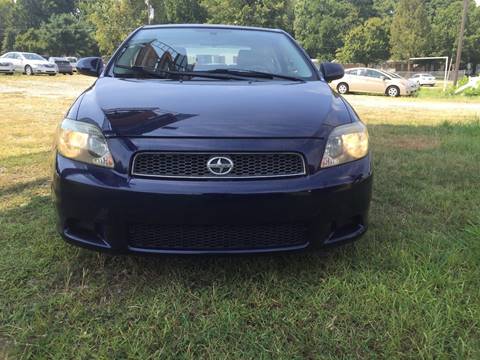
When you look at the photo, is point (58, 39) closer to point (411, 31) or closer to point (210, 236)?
point (411, 31)

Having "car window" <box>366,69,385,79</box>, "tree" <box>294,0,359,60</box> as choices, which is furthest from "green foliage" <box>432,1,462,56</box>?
"car window" <box>366,69,385,79</box>

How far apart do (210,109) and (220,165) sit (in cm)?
38

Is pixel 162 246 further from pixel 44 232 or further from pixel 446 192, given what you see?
pixel 446 192

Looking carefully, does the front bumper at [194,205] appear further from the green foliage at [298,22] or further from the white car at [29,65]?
the green foliage at [298,22]

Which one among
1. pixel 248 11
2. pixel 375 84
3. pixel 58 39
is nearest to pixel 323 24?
pixel 248 11

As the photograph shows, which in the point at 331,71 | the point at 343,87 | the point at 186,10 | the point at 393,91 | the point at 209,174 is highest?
the point at 186,10

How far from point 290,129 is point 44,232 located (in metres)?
1.77

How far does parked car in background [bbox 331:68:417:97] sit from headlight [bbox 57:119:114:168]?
736 inches

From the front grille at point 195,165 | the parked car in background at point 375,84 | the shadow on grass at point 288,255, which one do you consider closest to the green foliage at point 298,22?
the parked car in background at point 375,84

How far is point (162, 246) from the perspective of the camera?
2174 mm

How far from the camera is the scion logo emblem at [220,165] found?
210cm

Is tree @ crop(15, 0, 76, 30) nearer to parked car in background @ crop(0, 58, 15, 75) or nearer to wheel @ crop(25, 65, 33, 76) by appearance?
parked car in background @ crop(0, 58, 15, 75)

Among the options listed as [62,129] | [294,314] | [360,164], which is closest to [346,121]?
[360,164]

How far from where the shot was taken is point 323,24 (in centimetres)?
6156
